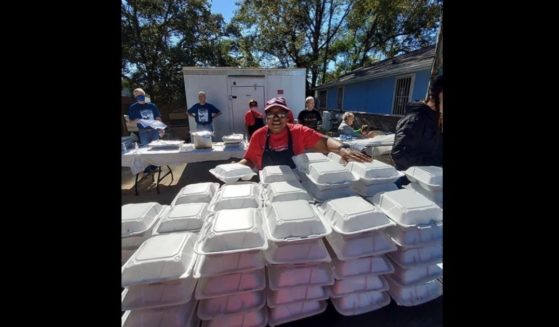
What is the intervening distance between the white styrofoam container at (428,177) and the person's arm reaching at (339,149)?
0.38 m

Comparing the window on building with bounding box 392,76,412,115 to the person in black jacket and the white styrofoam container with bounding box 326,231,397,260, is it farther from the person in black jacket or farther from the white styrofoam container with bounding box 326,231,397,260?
the white styrofoam container with bounding box 326,231,397,260

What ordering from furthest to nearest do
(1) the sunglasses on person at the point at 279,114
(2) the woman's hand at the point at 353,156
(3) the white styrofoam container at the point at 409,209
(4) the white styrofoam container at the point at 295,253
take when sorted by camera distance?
1. (1) the sunglasses on person at the point at 279,114
2. (2) the woman's hand at the point at 353,156
3. (3) the white styrofoam container at the point at 409,209
4. (4) the white styrofoam container at the point at 295,253

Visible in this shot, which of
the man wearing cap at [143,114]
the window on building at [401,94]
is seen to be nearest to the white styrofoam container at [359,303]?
the man wearing cap at [143,114]

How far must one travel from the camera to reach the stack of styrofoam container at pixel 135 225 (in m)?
1.31

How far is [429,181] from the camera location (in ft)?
5.51

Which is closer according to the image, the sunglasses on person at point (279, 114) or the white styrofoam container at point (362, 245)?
the white styrofoam container at point (362, 245)

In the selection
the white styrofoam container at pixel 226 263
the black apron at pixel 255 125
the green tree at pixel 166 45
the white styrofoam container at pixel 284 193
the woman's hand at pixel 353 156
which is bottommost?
the white styrofoam container at pixel 226 263

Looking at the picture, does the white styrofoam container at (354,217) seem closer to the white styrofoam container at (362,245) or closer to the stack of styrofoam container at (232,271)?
the white styrofoam container at (362,245)

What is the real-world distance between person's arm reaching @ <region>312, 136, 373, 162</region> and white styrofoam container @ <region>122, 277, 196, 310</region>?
1695 millimetres

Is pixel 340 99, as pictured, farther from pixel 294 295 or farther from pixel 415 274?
pixel 294 295

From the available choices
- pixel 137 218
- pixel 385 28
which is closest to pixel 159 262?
pixel 137 218

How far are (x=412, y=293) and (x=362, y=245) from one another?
27.8 inches
